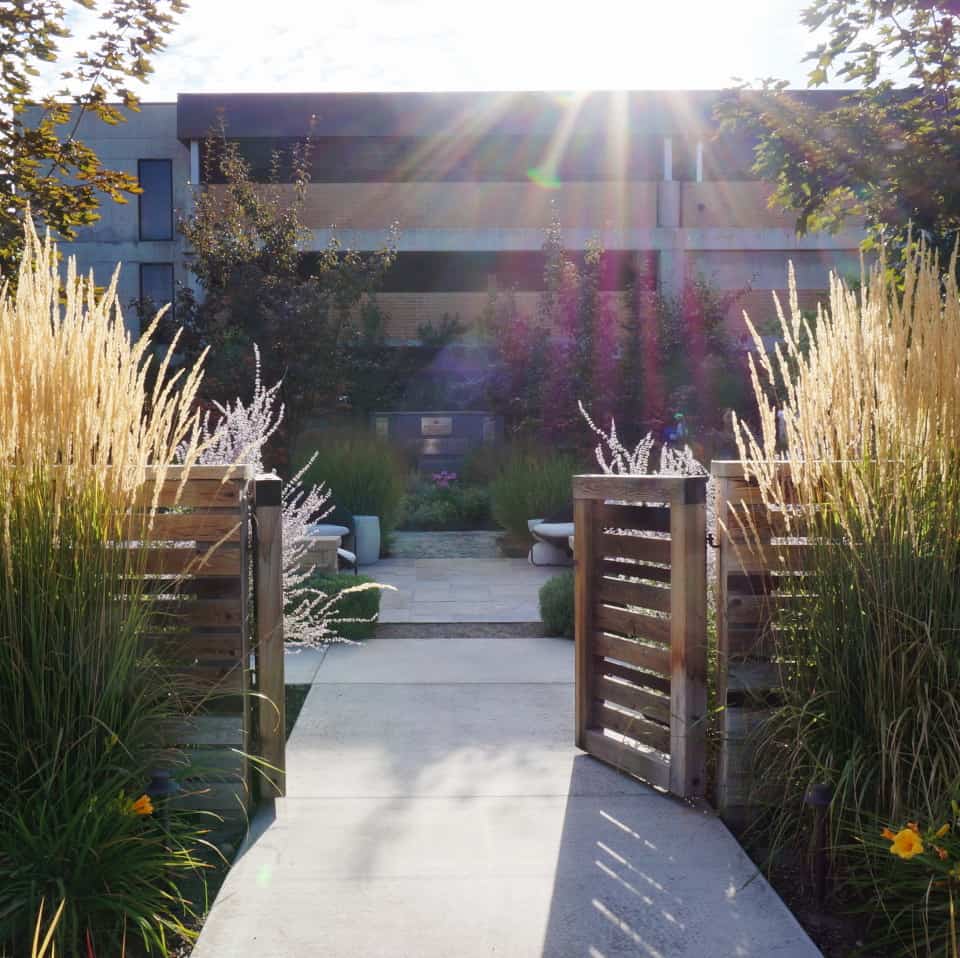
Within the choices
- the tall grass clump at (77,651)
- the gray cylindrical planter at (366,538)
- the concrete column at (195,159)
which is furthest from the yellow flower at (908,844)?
the concrete column at (195,159)

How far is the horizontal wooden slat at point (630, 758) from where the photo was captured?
12.6ft

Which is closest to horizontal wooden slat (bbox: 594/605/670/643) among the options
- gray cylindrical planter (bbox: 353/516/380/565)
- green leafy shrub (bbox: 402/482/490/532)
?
gray cylindrical planter (bbox: 353/516/380/565)

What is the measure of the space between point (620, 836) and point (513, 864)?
1.35 feet

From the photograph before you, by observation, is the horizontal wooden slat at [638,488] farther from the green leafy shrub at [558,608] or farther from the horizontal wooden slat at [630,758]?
the green leafy shrub at [558,608]

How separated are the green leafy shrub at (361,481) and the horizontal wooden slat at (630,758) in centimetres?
747

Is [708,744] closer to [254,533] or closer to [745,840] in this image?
[745,840]

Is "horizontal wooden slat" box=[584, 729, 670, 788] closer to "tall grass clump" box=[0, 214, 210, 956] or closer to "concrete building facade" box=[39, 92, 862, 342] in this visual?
"tall grass clump" box=[0, 214, 210, 956]

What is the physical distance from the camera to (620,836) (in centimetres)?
345

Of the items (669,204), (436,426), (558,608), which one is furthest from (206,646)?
(669,204)

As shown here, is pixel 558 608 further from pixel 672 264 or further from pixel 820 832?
pixel 672 264

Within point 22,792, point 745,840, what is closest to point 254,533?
point 22,792

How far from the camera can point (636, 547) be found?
161 inches

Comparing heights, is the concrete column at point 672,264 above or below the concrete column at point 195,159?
below

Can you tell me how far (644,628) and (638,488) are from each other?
512mm
